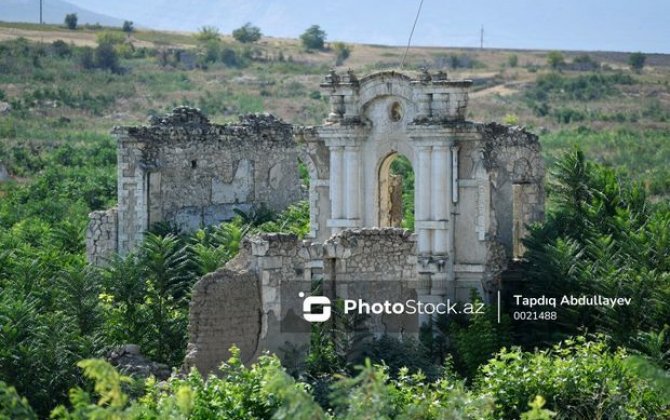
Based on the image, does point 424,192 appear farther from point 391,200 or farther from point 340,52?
point 340,52

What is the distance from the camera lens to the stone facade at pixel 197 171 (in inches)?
1167

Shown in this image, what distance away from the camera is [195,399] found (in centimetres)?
1817

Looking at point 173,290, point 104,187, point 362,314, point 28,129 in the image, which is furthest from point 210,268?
point 28,129

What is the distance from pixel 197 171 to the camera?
1206 inches

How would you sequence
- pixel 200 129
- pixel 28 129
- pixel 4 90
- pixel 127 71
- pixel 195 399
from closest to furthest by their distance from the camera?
pixel 195 399 < pixel 200 129 < pixel 28 129 < pixel 4 90 < pixel 127 71

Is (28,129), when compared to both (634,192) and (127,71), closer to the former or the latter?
(127,71)

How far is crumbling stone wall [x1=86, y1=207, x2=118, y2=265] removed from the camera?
1166 inches

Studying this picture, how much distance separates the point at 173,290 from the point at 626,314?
19.7ft

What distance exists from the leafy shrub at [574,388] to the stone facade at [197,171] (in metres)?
10.3

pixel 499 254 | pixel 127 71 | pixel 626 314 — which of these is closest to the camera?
pixel 626 314

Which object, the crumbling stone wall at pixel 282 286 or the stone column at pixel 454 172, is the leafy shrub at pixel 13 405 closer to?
the crumbling stone wall at pixel 282 286
